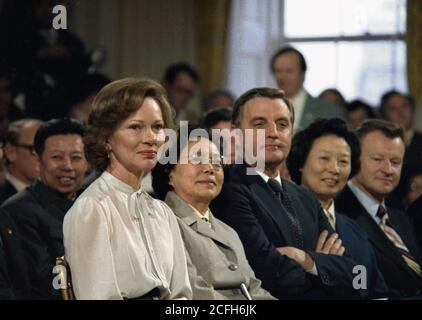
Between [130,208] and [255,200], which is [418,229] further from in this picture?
[130,208]

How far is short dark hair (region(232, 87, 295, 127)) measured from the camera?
13.4 feet

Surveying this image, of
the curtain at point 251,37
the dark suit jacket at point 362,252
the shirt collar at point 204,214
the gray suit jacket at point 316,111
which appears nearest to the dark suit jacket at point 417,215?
the dark suit jacket at point 362,252

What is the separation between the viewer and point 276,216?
157 inches

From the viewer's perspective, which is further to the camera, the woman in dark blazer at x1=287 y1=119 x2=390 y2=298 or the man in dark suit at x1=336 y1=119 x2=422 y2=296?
the man in dark suit at x1=336 y1=119 x2=422 y2=296

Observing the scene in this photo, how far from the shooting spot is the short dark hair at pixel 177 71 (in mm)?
4316

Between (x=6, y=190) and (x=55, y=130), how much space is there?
327mm

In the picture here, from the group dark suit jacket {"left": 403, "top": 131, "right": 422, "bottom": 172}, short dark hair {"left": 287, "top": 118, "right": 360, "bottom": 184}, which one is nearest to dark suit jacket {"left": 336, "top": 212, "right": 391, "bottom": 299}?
short dark hair {"left": 287, "top": 118, "right": 360, "bottom": 184}

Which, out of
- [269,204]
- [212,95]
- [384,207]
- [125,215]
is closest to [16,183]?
[125,215]

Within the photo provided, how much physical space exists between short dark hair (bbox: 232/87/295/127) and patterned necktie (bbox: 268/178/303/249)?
0.30 m

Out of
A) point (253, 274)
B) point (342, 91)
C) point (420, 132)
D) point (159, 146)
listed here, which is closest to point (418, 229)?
point (420, 132)

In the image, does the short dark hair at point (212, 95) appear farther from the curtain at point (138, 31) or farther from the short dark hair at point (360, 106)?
the short dark hair at point (360, 106)

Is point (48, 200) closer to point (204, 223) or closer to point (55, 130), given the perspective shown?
point (55, 130)

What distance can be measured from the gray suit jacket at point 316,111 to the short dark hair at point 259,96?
0.50ft

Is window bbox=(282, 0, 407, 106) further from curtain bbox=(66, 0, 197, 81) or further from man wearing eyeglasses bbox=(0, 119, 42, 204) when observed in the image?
man wearing eyeglasses bbox=(0, 119, 42, 204)
